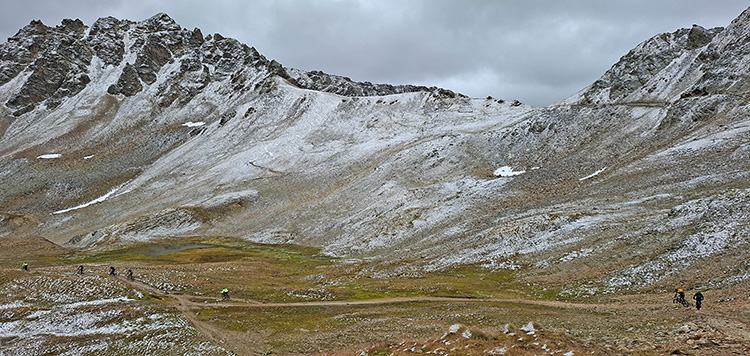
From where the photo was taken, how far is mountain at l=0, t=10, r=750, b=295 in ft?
179

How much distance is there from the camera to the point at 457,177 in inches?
4363

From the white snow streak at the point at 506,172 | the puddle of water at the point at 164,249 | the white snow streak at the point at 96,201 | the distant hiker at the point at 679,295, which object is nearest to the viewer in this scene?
the distant hiker at the point at 679,295

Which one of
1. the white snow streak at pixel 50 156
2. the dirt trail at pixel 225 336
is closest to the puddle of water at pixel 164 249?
the dirt trail at pixel 225 336

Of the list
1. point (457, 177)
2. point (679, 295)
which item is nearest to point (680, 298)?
point (679, 295)

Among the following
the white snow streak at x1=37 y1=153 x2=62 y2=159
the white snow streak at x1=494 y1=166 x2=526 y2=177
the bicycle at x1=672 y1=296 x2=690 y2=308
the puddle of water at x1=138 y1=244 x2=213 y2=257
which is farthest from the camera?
the white snow streak at x1=37 y1=153 x2=62 y2=159

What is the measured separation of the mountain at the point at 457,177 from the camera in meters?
54.4

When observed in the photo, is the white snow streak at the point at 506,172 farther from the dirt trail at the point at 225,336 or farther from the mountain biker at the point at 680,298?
the dirt trail at the point at 225,336

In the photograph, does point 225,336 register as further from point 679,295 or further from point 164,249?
point 164,249

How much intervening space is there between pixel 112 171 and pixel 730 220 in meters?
182

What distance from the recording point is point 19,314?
4388cm

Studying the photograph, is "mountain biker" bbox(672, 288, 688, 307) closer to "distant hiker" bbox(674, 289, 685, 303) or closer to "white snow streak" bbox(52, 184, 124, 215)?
"distant hiker" bbox(674, 289, 685, 303)

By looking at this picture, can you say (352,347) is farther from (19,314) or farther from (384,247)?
(384,247)

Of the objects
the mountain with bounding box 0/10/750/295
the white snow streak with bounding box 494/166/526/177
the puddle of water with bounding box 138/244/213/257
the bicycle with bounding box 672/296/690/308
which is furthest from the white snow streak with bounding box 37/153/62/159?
the bicycle with bounding box 672/296/690/308

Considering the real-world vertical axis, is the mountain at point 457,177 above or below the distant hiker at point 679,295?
above
